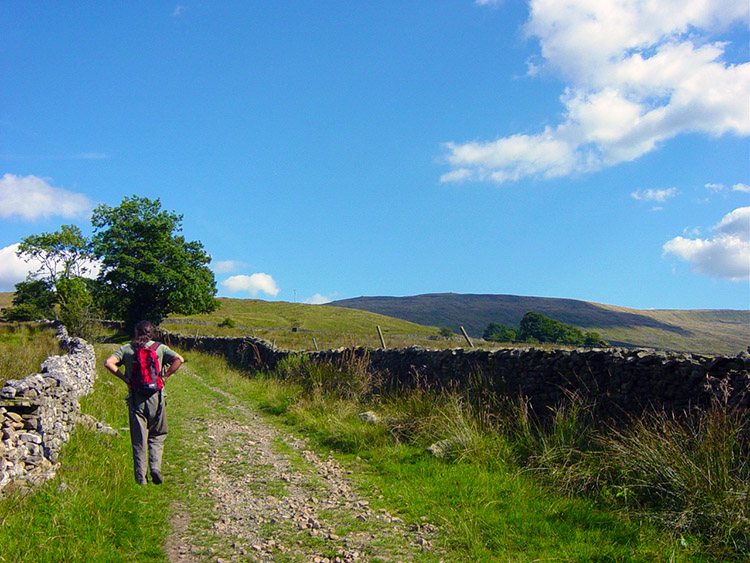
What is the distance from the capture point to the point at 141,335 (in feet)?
19.2

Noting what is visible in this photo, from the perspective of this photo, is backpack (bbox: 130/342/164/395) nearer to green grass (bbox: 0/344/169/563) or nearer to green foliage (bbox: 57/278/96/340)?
green grass (bbox: 0/344/169/563)

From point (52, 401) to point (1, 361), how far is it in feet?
26.4

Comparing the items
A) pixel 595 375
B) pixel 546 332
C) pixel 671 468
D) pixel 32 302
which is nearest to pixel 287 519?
pixel 671 468

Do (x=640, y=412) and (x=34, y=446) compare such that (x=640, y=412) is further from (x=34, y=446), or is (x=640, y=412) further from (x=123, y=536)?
(x=34, y=446)

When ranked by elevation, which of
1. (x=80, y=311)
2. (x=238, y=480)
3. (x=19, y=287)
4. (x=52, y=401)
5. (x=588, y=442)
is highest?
(x=19, y=287)

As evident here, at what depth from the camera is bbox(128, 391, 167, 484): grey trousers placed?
560cm

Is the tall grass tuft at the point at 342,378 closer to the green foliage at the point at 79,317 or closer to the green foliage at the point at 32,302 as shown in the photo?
the green foliage at the point at 79,317

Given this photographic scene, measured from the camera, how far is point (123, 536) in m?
4.24

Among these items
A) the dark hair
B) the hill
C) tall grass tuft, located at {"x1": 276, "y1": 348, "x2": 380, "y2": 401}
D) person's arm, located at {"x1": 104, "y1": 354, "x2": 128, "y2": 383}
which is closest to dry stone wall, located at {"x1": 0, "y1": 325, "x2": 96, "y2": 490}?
person's arm, located at {"x1": 104, "y1": 354, "x2": 128, "y2": 383}

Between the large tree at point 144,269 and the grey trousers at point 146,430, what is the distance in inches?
1412

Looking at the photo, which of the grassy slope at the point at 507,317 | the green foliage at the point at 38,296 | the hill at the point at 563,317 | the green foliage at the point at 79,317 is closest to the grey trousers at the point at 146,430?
the green foliage at the point at 79,317

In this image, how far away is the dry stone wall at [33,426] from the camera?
505cm

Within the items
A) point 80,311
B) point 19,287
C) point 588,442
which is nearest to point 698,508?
point 588,442

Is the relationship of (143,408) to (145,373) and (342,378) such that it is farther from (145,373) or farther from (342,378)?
(342,378)
